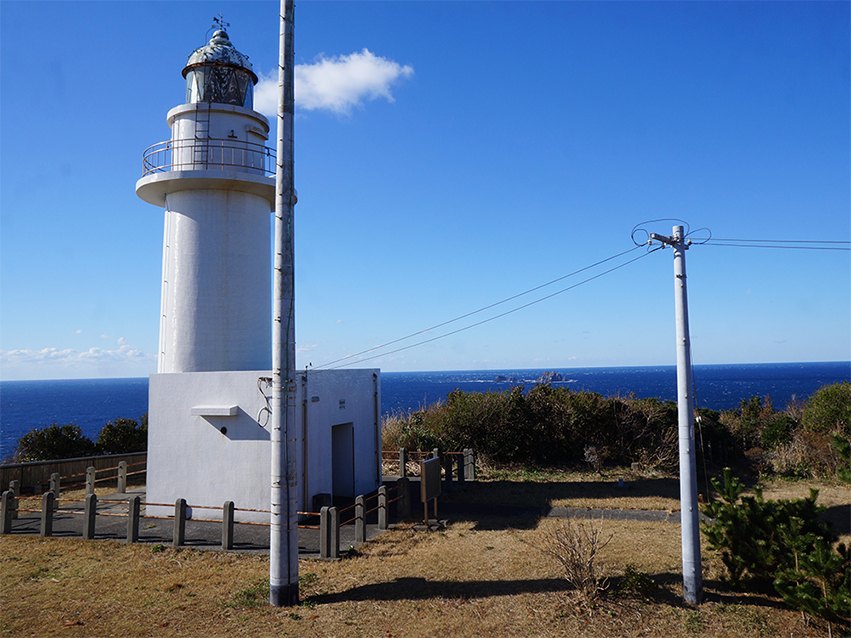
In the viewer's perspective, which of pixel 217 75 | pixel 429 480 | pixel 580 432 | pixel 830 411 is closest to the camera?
pixel 429 480

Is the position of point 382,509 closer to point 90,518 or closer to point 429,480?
point 429,480

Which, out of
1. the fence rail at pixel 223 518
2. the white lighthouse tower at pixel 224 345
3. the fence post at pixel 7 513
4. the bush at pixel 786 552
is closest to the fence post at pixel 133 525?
the fence rail at pixel 223 518

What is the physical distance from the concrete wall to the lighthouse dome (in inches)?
310

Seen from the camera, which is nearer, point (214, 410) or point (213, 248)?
point (214, 410)

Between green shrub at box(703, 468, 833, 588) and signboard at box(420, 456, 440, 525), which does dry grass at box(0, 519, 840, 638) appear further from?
signboard at box(420, 456, 440, 525)

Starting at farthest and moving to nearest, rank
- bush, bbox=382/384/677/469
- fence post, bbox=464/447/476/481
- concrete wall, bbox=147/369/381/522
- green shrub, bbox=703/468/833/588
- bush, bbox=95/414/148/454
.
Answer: bush, bbox=95/414/148/454, bush, bbox=382/384/677/469, fence post, bbox=464/447/476/481, concrete wall, bbox=147/369/381/522, green shrub, bbox=703/468/833/588

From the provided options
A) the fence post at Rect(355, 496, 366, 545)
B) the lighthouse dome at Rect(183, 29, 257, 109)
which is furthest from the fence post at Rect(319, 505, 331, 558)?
A: the lighthouse dome at Rect(183, 29, 257, 109)

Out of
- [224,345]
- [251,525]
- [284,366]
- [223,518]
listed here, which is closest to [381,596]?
[284,366]

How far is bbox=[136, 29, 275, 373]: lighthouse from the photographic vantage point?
14.3m

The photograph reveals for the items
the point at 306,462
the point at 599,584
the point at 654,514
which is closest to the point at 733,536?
the point at 599,584

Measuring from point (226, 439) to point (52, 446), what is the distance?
37.2 feet

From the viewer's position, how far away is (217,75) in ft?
51.2

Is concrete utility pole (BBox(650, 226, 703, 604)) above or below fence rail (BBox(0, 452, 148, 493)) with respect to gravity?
above

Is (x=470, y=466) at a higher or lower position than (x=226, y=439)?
lower
